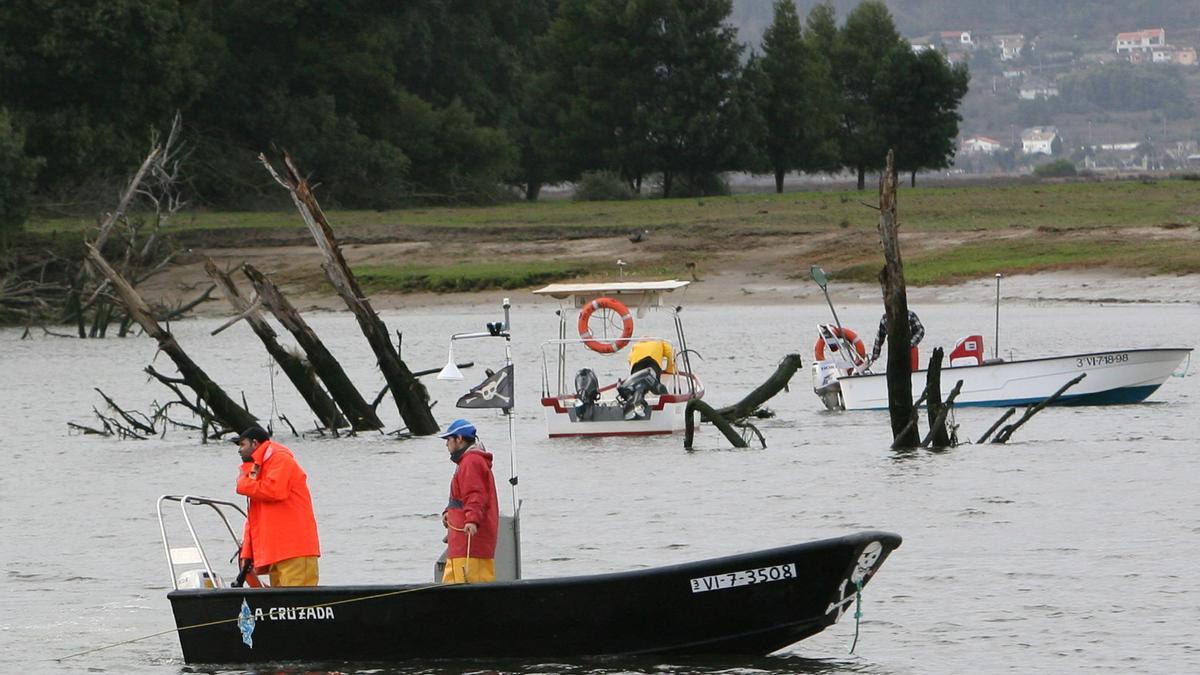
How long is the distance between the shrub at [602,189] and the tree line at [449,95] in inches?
112

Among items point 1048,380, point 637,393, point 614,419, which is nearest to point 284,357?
point 614,419

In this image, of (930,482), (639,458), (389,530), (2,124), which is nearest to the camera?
(389,530)

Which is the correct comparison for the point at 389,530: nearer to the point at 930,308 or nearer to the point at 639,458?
the point at 639,458

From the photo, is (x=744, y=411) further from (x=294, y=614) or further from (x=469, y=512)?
(x=469, y=512)

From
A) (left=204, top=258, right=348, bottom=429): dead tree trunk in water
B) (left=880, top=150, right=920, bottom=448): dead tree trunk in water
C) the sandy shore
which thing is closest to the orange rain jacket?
(left=880, top=150, right=920, bottom=448): dead tree trunk in water

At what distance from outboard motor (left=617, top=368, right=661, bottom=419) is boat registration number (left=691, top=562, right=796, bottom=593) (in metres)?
14.7

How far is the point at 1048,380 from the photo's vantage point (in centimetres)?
3089

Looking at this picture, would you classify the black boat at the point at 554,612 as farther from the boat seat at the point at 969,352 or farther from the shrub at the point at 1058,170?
the shrub at the point at 1058,170

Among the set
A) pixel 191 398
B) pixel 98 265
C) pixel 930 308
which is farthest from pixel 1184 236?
pixel 98 265

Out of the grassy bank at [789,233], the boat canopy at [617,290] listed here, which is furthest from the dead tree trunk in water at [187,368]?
the grassy bank at [789,233]

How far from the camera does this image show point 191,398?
3809 centimetres

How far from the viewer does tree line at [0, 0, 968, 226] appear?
54.8 meters

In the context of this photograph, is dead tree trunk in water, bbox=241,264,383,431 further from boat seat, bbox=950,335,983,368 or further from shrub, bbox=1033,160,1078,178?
shrub, bbox=1033,160,1078,178

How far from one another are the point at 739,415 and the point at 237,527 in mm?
7921
